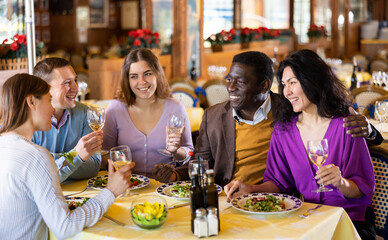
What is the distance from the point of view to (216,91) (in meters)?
6.48

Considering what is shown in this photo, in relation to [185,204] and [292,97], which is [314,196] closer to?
[292,97]

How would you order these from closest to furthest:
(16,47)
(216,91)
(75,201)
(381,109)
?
1. (75,201)
2. (381,109)
3. (16,47)
4. (216,91)

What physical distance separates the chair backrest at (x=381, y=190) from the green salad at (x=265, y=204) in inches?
26.6

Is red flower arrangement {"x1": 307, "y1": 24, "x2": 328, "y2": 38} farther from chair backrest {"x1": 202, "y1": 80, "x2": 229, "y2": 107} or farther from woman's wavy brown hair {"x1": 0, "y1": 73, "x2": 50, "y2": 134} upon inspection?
woman's wavy brown hair {"x1": 0, "y1": 73, "x2": 50, "y2": 134}

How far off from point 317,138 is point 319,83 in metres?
0.26

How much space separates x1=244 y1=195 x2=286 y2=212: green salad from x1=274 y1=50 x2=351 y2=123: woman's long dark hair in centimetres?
53

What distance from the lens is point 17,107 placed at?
198 centimetres

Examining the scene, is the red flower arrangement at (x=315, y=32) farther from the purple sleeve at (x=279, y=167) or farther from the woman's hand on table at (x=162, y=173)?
the woman's hand on table at (x=162, y=173)

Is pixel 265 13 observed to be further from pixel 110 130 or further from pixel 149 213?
pixel 149 213

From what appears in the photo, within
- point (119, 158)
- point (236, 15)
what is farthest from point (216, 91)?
point (236, 15)

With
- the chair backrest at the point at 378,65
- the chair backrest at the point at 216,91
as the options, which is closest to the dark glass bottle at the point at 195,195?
the chair backrest at the point at 216,91

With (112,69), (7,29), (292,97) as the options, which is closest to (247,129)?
(292,97)

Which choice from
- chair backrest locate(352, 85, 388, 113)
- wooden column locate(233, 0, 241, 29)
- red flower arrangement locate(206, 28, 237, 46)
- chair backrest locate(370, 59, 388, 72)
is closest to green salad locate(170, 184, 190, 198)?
chair backrest locate(352, 85, 388, 113)

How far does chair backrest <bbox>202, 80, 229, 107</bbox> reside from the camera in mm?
6426
